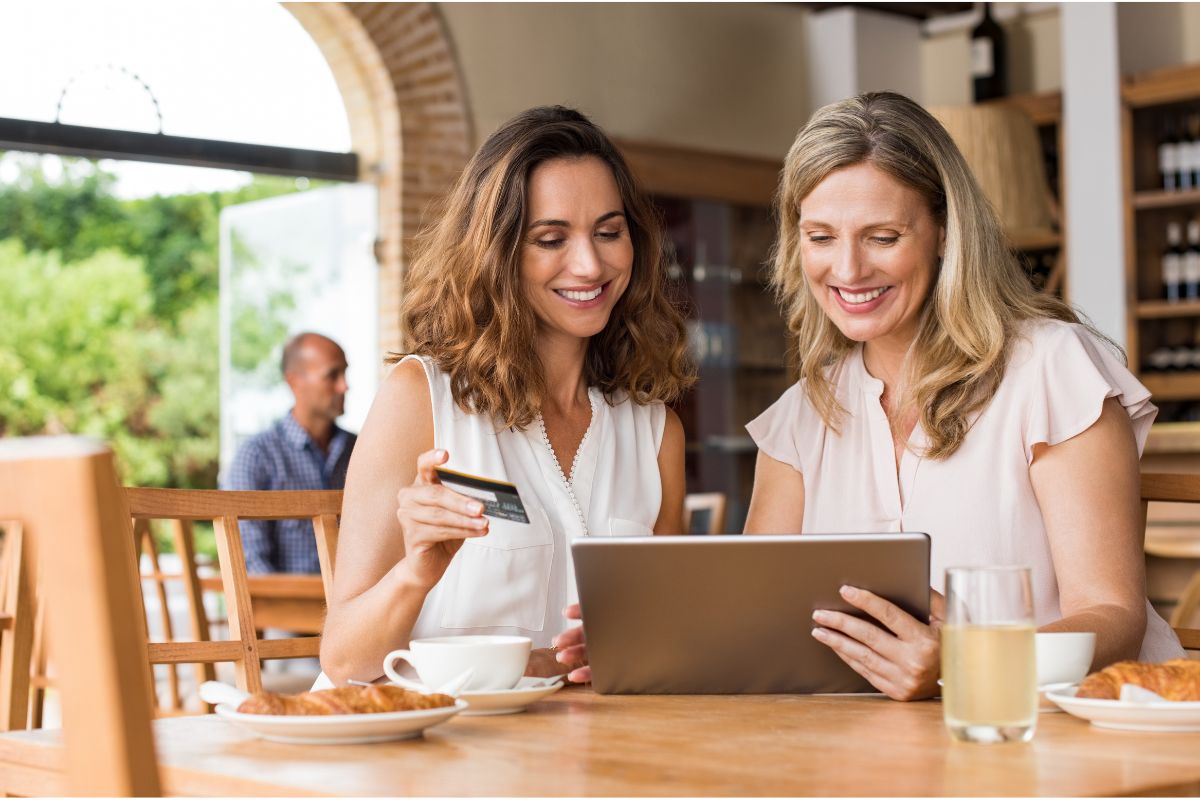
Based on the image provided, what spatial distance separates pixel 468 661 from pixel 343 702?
0.17 metres

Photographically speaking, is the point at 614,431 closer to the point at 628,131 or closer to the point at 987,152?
the point at 987,152

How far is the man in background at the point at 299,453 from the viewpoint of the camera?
470 centimetres

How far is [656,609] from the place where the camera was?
143cm


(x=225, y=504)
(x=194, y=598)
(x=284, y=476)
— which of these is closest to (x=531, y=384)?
(x=225, y=504)

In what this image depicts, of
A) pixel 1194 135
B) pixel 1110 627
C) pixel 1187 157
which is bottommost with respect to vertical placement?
pixel 1110 627

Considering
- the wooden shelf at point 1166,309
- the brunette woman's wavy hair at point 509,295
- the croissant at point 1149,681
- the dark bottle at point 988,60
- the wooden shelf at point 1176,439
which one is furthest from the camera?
the dark bottle at point 988,60

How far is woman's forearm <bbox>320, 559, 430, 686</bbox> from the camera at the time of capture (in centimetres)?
164

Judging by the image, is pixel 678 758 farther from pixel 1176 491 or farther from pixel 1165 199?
pixel 1165 199

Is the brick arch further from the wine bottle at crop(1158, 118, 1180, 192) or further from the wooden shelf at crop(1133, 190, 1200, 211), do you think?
the wine bottle at crop(1158, 118, 1180, 192)

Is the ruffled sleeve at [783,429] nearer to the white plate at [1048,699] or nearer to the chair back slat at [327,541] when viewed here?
the chair back slat at [327,541]

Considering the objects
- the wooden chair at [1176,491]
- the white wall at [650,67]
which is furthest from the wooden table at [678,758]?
the white wall at [650,67]

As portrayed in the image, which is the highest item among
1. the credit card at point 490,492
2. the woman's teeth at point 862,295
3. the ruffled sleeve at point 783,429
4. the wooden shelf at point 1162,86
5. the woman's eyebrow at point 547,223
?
the wooden shelf at point 1162,86

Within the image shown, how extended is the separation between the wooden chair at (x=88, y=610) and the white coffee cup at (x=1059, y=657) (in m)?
0.88

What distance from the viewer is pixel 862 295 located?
199 centimetres
